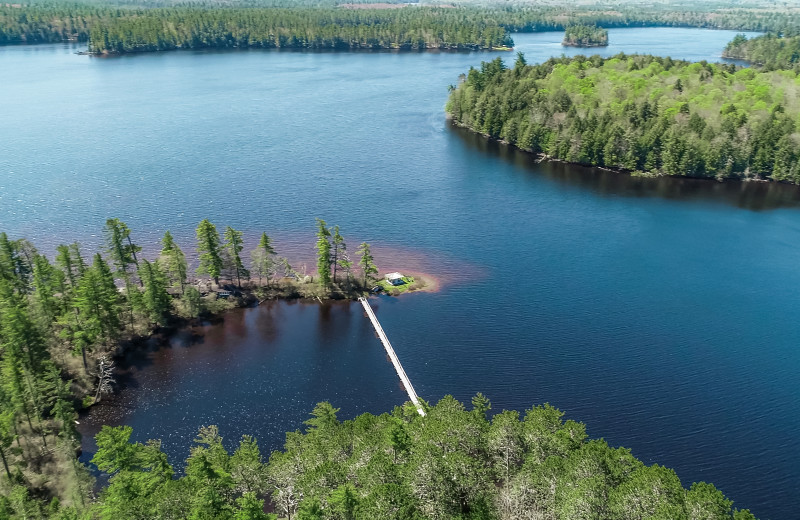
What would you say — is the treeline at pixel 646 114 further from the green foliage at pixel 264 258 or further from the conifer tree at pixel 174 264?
the conifer tree at pixel 174 264

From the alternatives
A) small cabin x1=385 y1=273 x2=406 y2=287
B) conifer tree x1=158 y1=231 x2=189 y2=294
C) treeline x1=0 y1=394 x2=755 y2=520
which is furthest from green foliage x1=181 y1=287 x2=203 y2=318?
treeline x1=0 y1=394 x2=755 y2=520

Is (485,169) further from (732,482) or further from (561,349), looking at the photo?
(732,482)

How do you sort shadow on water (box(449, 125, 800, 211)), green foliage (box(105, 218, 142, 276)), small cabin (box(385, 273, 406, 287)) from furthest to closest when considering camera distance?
shadow on water (box(449, 125, 800, 211)) < small cabin (box(385, 273, 406, 287)) < green foliage (box(105, 218, 142, 276))

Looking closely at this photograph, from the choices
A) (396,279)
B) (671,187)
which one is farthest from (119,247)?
(671,187)

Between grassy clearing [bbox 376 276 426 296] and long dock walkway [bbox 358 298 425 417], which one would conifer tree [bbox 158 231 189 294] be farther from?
grassy clearing [bbox 376 276 426 296]

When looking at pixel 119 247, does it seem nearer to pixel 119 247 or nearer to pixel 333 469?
pixel 119 247

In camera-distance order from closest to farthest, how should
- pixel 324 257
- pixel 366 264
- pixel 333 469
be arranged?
pixel 333 469 < pixel 324 257 < pixel 366 264

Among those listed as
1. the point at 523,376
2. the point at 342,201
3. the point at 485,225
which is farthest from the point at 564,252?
the point at 342,201
